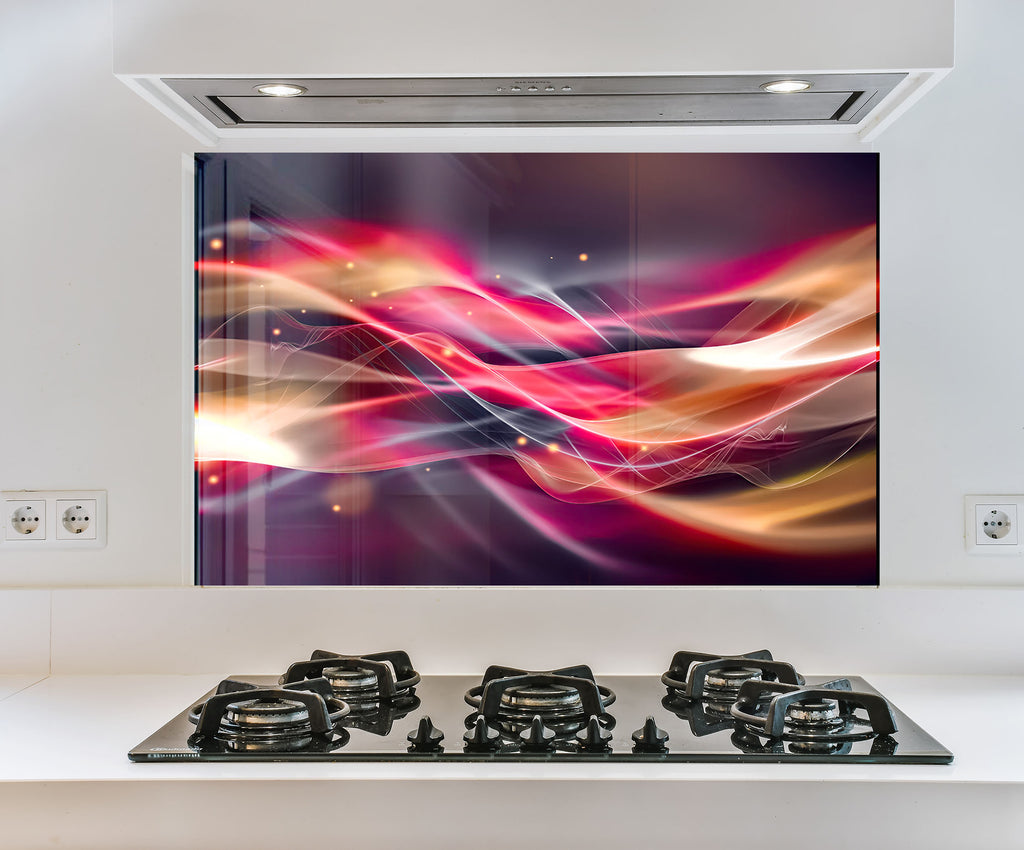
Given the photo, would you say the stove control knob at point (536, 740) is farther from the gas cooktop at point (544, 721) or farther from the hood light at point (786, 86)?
the hood light at point (786, 86)

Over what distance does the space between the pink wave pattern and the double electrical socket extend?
191 millimetres

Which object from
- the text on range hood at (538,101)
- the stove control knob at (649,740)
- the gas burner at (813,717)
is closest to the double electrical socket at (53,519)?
the text on range hood at (538,101)

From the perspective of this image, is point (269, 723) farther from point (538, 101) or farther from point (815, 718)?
point (538, 101)

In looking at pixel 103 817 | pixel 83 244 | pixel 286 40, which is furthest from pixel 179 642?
pixel 286 40

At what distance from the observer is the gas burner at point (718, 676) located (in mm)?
1091

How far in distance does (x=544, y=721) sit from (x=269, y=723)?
0.33m

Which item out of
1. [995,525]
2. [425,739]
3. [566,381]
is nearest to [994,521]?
[995,525]

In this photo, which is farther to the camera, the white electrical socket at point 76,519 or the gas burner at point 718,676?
the white electrical socket at point 76,519

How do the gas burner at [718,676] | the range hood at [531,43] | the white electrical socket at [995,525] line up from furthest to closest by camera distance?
1. the white electrical socket at [995,525]
2. the gas burner at [718,676]
3. the range hood at [531,43]

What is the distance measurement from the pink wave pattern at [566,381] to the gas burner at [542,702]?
0.31m

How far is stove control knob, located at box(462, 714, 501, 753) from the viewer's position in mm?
909

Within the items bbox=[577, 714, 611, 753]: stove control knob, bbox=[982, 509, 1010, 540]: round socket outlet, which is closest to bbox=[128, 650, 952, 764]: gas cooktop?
bbox=[577, 714, 611, 753]: stove control knob

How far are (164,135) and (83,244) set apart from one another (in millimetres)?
220

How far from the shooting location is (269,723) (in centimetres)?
96
